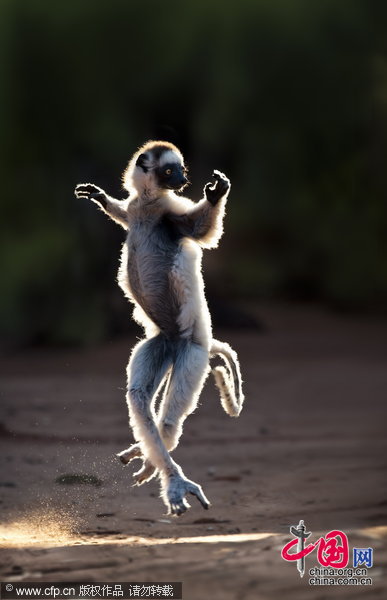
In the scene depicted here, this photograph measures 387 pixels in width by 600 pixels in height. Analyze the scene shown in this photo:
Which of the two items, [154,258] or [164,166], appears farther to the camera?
[154,258]

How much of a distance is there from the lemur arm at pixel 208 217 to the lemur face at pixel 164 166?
196mm

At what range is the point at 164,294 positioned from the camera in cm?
626

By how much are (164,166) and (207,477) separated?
16.5ft

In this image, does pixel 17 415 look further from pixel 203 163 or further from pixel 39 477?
pixel 203 163

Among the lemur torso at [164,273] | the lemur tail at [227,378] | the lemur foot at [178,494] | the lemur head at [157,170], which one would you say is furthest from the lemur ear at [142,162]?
the lemur foot at [178,494]

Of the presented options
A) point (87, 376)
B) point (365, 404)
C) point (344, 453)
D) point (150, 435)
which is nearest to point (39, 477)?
point (344, 453)

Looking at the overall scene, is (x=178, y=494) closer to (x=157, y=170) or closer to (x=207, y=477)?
(x=157, y=170)

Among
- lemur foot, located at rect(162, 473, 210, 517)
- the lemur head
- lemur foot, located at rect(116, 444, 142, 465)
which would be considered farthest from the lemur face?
lemur foot, located at rect(162, 473, 210, 517)

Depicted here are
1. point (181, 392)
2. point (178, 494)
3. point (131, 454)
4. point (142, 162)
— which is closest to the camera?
point (178, 494)

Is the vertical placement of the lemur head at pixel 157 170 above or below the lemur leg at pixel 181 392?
above

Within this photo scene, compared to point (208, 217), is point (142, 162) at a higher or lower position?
higher

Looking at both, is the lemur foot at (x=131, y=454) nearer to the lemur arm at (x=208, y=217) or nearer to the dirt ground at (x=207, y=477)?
the dirt ground at (x=207, y=477)

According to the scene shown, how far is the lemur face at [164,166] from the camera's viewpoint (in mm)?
6109

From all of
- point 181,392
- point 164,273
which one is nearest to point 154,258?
point 164,273
